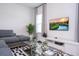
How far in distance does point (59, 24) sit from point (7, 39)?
40.2 inches

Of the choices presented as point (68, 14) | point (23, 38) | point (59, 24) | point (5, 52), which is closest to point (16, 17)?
point (23, 38)

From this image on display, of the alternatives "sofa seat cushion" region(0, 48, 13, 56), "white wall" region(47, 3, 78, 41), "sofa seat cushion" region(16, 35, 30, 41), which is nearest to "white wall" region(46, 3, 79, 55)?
"white wall" region(47, 3, 78, 41)

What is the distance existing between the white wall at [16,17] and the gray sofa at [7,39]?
0.25ft

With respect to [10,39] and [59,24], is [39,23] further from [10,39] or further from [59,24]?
[10,39]

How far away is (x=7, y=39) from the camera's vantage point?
1851 millimetres

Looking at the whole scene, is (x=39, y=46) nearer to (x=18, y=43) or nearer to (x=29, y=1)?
(x=18, y=43)

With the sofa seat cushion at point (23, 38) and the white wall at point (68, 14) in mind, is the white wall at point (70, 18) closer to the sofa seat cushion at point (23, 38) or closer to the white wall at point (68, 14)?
the white wall at point (68, 14)

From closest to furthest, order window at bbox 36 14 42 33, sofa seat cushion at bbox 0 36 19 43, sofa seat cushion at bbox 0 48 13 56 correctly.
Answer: sofa seat cushion at bbox 0 48 13 56 < sofa seat cushion at bbox 0 36 19 43 < window at bbox 36 14 42 33

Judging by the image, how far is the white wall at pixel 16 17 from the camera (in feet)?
5.94

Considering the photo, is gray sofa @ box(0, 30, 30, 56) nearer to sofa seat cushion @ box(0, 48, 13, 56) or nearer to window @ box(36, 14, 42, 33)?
sofa seat cushion @ box(0, 48, 13, 56)

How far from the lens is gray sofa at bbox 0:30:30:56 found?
1.78 metres

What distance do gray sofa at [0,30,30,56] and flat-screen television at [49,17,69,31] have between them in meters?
0.54

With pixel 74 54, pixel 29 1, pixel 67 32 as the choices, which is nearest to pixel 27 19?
pixel 29 1

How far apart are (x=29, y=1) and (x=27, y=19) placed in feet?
1.12
